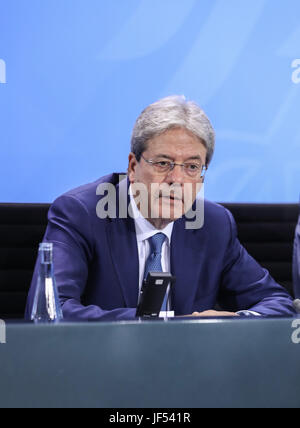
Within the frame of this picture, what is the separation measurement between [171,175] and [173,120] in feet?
0.52

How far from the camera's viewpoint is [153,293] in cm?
100

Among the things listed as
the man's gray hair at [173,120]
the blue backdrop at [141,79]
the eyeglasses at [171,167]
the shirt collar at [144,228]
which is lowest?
the shirt collar at [144,228]

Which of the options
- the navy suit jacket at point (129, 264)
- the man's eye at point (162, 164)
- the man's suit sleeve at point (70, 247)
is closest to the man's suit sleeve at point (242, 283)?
the navy suit jacket at point (129, 264)

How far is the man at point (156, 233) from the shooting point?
1.74 meters

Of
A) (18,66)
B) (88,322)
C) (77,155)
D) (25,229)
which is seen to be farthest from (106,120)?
(88,322)

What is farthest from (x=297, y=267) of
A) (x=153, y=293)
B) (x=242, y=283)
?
(x=153, y=293)

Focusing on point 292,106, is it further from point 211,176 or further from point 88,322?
point 88,322

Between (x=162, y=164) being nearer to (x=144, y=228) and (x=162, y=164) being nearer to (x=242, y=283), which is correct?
(x=144, y=228)

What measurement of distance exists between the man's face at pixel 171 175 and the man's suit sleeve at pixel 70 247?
0.19m

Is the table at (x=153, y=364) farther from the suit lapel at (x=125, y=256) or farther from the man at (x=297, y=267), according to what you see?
the man at (x=297, y=267)

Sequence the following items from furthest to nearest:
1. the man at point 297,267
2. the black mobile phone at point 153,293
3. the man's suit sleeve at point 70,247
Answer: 1. the man at point 297,267
2. the man's suit sleeve at point 70,247
3. the black mobile phone at point 153,293

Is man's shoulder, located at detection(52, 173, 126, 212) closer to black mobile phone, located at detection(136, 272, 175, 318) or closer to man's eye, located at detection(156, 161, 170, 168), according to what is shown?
man's eye, located at detection(156, 161, 170, 168)

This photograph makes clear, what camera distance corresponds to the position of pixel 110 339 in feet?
2.58
